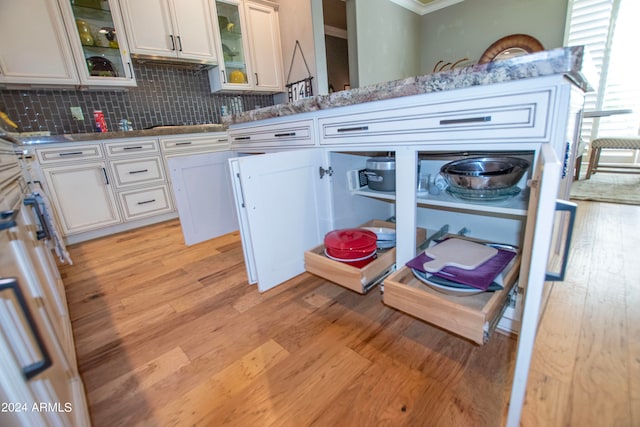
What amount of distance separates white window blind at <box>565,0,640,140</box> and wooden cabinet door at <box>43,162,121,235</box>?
522 cm

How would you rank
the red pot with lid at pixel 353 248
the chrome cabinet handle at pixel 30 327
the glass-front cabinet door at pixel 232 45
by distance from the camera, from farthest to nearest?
the glass-front cabinet door at pixel 232 45, the red pot with lid at pixel 353 248, the chrome cabinet handle at pixel 30 327

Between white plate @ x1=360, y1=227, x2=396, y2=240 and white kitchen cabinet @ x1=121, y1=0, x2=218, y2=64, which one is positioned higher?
white kitchen cabinet @ x1=121, y1=0, x2=218, y2=64

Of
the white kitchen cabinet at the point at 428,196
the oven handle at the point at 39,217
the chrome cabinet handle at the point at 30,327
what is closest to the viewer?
the chrome cabinet handle at the point at 30,327

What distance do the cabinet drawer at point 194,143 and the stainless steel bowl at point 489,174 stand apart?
2.10m

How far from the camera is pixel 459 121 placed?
2.75ft

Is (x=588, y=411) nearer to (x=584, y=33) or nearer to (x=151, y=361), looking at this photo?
(x=151, y=361)

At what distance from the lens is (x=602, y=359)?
835 mm

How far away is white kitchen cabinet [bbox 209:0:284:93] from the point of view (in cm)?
299

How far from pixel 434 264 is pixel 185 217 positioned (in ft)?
5.41

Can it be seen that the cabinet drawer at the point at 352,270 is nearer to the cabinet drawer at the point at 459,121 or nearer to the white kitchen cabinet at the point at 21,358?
the cabinet drawer at the point at 459,121

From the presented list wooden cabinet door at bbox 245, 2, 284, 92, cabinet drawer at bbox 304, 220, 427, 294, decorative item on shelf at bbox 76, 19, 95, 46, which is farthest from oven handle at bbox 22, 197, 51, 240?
wooden cabinet door at bbox 245, 2, 284, 92

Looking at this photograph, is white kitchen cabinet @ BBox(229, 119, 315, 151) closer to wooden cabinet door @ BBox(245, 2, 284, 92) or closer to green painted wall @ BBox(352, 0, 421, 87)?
wooden cabinet door @ BBox(245, 2, 284, 92)

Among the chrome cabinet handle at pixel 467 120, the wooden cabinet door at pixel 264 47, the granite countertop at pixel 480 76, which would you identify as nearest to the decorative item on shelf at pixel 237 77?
the wooden cabinet door at pixel 264 47

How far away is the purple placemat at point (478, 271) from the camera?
0.81 m
